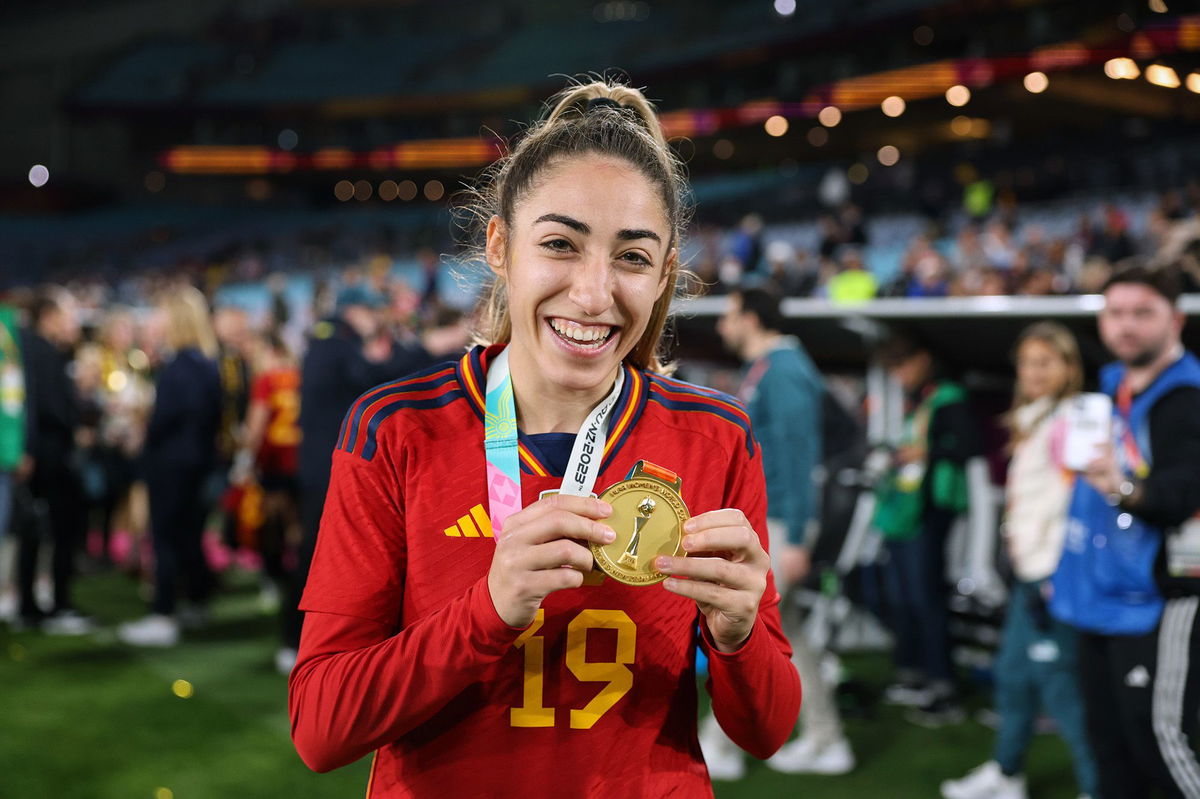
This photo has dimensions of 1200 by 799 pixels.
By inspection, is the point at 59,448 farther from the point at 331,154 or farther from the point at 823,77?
the point at 331,154

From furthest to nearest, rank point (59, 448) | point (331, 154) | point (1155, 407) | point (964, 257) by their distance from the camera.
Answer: point (331, 154), point (964, 257), point (59, 448), point (1155, 407)

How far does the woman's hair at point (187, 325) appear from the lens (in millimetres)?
6004

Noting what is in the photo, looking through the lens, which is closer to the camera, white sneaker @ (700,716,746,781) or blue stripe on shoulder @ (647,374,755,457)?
blue stripe on shoulder @ (647,374,755,457)

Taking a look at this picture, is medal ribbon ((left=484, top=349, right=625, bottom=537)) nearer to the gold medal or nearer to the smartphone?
the gold medal

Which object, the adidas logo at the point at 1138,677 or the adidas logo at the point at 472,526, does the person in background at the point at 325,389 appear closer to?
the adidas logo at the point at 1138,677

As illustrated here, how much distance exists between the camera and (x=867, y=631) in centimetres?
655

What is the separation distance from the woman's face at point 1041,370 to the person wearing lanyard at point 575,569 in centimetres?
308

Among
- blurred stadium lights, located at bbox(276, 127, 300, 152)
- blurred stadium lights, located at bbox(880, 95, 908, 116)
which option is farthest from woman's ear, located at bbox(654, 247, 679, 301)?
blurred stadium lights, located at bbox(276, 127, 300, 152)

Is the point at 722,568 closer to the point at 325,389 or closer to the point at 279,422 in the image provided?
the point at 325,389

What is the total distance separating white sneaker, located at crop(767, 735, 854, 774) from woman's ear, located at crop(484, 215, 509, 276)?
346cm

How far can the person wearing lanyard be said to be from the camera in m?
1.18

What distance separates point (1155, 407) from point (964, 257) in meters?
8.93

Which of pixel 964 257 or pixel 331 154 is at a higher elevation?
pixel 331 154

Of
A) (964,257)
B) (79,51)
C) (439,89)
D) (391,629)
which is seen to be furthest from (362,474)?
(79,51)
